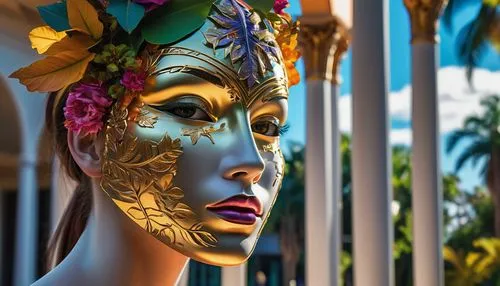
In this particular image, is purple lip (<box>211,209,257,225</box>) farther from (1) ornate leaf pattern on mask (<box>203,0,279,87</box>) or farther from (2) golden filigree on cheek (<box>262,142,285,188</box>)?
(1) ornate leaf pattern on mask (<box>203,0,279,87</box>)

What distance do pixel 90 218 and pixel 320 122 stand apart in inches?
427

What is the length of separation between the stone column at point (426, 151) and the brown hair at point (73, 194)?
8320mm

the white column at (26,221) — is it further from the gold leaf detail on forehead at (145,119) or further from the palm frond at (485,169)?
the palm frond at (485,169)

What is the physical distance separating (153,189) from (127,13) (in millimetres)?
524

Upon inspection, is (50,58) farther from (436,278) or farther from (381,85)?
(436,278)

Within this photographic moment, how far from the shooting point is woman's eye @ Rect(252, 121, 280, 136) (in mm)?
2434

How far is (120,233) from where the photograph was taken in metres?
2.45

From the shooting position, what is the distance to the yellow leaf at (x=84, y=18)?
235 cm

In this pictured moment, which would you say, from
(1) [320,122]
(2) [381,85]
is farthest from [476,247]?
(2) [381,85]

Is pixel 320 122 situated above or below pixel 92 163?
above

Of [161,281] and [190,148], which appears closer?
[190,148]

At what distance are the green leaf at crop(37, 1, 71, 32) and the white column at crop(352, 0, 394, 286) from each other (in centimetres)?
572

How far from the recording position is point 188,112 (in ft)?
7.63

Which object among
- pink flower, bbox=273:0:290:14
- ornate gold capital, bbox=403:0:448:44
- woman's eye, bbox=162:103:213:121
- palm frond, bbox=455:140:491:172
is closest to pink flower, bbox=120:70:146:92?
woman's eye, bbox=162:103:213:121
